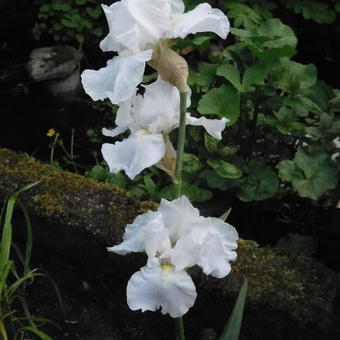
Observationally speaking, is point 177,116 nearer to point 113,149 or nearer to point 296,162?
point 113,149

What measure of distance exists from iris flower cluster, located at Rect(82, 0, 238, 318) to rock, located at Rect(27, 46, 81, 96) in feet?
8.69

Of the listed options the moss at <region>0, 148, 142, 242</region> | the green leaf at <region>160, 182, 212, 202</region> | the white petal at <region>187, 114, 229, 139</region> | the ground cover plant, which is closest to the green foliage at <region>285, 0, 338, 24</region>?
the ground cover plant

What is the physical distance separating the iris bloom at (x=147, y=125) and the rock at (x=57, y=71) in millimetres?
2662

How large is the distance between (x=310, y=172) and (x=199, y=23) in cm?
104

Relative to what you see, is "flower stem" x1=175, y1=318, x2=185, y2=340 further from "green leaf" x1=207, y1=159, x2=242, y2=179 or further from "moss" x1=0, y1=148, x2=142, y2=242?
"green leaf" x1=207, y1=159, x2=242, y2=179

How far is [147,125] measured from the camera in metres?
1.23

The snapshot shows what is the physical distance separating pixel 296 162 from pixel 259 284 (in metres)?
0.47

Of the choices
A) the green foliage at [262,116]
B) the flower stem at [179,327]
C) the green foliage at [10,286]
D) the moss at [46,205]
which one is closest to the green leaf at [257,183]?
the green foliage at [262,116]

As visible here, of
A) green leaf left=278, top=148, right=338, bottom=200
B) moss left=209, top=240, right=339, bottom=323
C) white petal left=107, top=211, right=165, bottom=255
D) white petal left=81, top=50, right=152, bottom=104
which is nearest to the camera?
white petal left=81, top=50, right=152, bottom=104

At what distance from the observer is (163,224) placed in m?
1.19

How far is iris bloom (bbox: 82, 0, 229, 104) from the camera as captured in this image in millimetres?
1090

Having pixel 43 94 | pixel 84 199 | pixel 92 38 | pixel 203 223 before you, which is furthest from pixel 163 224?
pixel 92 38

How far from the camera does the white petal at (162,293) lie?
1158mm

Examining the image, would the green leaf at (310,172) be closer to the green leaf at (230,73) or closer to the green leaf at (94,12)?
the green leaf at (230,73)
